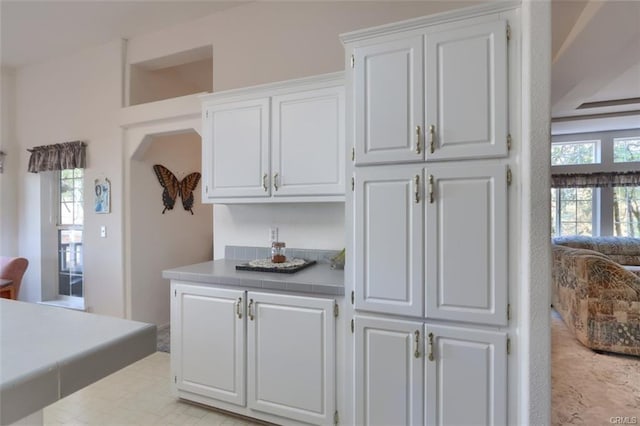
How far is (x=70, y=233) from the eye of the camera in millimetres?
4312

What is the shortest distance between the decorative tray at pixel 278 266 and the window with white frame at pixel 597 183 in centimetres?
558

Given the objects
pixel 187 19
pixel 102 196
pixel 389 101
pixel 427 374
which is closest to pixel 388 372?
pixel 427 374

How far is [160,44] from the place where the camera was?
338cm

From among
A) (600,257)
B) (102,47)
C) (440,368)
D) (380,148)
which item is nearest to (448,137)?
(380,148)

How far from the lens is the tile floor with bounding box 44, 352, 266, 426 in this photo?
2170 millimetres

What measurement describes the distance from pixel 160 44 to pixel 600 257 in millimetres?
4553

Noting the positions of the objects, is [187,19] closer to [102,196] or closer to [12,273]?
[102,196]

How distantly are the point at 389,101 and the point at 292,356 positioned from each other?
1475mm

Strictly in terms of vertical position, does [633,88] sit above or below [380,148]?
above

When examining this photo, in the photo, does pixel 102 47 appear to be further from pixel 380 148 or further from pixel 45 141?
pixel 380 148

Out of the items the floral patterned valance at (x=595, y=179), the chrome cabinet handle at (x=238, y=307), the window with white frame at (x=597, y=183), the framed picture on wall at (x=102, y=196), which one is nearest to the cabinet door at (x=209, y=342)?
the chrome cabinet handle at (x=238, y=307)

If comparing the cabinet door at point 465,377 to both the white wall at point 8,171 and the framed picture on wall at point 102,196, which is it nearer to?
the framed picture on wall at point 102,196

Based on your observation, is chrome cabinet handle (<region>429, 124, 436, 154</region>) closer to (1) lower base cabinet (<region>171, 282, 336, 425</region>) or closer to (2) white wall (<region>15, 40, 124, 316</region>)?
(1) lower base cabinet (<region>171, 282, 336, 425</region>)

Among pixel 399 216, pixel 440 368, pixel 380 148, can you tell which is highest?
pixel 380 148
